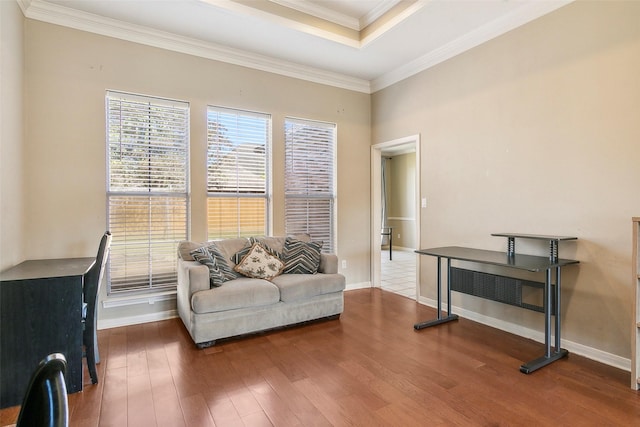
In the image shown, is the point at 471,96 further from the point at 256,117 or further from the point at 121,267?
the point at 121,267

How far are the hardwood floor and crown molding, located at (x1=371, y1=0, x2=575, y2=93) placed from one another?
2980mm

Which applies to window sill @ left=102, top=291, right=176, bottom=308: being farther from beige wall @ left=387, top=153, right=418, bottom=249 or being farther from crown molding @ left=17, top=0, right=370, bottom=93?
beige wall @ left=387, top=153, right=418, bottom=249

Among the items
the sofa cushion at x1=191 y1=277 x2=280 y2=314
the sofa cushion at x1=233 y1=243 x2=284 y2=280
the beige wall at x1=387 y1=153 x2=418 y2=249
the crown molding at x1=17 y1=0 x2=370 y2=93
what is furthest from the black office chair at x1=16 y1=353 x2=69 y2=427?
the beige wall at x1=387 y1=153 x2=418 y2=249

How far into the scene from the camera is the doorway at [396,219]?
5.05 meters

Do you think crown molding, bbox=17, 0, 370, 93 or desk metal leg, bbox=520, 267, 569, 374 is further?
crown molding, bbox=17, 0, 370, 93

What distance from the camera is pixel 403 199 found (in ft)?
30.5

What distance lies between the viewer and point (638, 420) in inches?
74.8

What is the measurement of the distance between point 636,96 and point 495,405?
8.03 feet

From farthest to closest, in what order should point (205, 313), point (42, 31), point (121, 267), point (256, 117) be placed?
point (256, 117) → point (121, 267) → point (42, 31) → point (205, 313)

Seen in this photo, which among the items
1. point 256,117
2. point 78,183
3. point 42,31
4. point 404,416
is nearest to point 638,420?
point 404,416

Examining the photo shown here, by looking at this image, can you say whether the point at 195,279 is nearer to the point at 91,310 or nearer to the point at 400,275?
the point at 91,310

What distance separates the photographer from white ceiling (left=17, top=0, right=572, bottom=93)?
120 inches

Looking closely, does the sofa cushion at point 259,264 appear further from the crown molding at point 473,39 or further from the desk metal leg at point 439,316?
Answer: the crown molding at point 473,39

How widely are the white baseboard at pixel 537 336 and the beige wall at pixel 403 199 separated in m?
5.10
